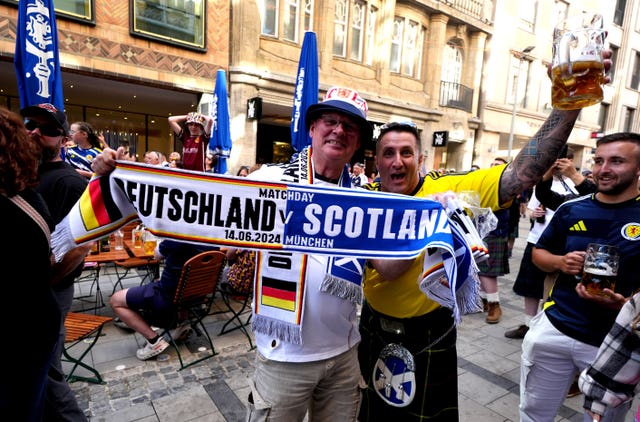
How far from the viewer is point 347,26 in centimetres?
1355

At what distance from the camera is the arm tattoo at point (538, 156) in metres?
1.70

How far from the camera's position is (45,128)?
7.80 ft

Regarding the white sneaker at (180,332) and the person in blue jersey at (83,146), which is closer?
the white sneaker at (180,332)

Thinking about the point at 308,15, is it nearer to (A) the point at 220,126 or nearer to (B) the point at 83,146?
(A) the point at 220,126

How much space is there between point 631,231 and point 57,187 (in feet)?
12.2

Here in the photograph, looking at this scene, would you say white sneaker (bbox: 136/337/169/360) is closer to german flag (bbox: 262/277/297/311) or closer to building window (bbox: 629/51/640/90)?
german flag (bbox: 262/277/297/311)

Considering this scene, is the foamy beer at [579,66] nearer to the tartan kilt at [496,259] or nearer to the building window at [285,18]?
the tartan kilt at [496,259]

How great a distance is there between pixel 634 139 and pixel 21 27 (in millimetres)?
5407

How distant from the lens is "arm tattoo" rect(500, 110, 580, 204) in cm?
170

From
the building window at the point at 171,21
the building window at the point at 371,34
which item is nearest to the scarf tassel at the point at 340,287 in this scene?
the building window at the point at 171,21

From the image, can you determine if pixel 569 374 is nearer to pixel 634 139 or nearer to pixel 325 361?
pixel 634 139

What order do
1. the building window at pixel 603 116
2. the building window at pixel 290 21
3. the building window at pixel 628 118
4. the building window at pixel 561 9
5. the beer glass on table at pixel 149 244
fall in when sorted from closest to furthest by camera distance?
the beer glass on table at pixel 149 244, the building window at pixel 290 21, the building window at pixel 561 9, the building window at pixel 603 116, the building window at pixel 628 118

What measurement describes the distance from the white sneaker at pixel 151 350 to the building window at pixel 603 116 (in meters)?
31.0

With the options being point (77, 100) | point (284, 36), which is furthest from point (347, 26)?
point (77, 100)
